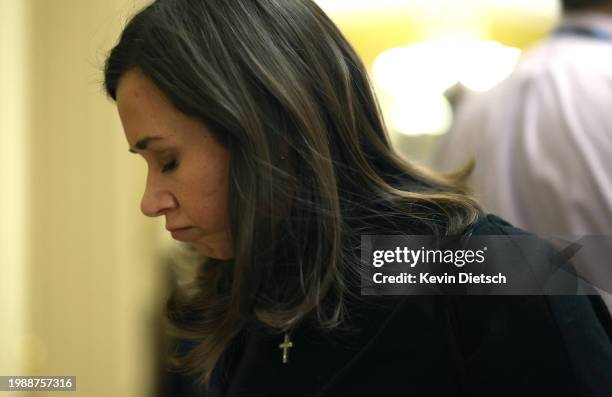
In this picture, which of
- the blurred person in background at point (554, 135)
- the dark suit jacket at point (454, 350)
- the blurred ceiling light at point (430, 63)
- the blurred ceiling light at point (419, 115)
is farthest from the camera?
the blurred ceiling light at point (419, 115)

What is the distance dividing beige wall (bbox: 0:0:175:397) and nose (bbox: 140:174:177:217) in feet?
1.98

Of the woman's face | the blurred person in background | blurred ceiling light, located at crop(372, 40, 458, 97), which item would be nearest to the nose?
the woman's face

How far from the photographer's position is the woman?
69 centimetres

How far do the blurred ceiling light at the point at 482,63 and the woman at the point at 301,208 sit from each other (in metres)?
2.36

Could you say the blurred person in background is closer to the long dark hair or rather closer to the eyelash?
the long dark hair

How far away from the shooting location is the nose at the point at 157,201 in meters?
0.73

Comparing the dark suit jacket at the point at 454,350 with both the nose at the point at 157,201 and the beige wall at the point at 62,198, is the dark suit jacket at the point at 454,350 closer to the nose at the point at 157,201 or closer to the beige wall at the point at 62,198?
the nose at the point at 157,201

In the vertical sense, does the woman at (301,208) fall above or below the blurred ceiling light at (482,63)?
below

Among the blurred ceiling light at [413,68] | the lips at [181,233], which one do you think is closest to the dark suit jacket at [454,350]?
→ the lips at [181,233]

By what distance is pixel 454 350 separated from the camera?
2.25 ft

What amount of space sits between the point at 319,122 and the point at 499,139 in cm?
47

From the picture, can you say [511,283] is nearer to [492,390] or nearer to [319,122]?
[492,390]

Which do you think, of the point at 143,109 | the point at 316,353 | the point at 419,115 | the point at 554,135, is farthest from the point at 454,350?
the point at 419,115

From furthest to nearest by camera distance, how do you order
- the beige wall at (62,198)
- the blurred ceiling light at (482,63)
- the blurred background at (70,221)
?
the blurred ceiling light at (482,63), the beige wall at (62,198), the blurred background at (70,221)
